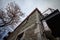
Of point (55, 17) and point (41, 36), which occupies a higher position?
point (55, 17)

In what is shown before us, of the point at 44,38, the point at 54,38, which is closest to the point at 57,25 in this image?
the point at 54,38

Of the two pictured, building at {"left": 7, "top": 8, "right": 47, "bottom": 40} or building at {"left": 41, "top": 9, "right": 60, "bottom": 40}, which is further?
building at {"left": 7, "top": 8, "right": 47, "bottom": 40}

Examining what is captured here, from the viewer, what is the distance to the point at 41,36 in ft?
17.4

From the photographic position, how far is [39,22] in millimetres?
6832

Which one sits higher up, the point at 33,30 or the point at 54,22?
the point at 33,30

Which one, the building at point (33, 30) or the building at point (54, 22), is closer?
the building at point (54, 22)

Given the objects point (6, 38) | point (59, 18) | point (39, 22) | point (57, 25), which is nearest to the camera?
point (59, 18)

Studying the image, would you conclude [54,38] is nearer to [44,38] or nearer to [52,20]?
[44,38]

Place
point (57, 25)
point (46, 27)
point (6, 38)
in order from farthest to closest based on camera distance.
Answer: point (6, 38)
point (46, 27)
point (57, 25)

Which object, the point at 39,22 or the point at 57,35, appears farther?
the point at 39,22

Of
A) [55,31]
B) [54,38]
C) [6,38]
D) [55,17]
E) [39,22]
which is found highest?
[6,38]

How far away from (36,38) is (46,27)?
1.22 m

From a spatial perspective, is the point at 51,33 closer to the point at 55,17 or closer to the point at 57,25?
the point at 57,25

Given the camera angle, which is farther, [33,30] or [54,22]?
[33,30]
